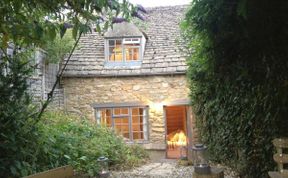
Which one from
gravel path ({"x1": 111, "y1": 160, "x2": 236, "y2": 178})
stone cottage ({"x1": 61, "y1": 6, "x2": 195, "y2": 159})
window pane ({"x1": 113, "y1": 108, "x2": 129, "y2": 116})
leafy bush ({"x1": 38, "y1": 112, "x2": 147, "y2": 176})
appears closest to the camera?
leafy bush ({"x1": 38, "y1": 112, "x2": 147, "y2": 176})

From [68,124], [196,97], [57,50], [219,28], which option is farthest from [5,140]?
[57,50]

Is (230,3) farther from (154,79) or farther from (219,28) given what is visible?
(154,79)

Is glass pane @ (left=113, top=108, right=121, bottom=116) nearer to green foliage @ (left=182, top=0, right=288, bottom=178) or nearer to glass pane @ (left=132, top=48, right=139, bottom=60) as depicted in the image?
glass pane @ (left=132, top=48, right=139, bottom=60)

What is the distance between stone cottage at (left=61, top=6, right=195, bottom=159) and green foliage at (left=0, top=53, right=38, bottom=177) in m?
6.74

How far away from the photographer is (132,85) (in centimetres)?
1246

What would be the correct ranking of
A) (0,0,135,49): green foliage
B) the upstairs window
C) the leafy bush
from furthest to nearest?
the upstairs window < the leafy bush < (0,0,135,49): green foliage

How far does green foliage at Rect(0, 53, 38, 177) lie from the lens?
4.80m

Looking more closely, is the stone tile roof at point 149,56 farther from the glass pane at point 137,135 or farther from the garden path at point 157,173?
the garden path at point 157,173

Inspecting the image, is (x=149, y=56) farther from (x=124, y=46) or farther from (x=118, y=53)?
(x=118, y=53)

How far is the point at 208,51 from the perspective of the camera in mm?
6562

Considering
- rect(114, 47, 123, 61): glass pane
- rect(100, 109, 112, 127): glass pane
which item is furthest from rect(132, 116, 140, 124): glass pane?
rect(114, 47, 123, 61): glass pane

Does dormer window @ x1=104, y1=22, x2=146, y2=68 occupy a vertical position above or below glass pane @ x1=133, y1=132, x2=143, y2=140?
above

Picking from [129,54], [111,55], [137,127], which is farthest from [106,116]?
[129,54]

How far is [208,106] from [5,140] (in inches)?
179
